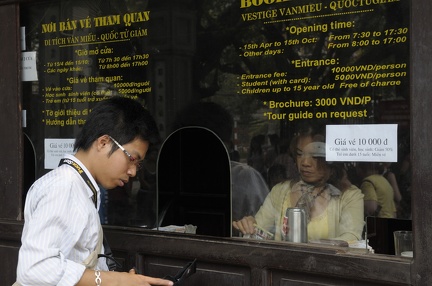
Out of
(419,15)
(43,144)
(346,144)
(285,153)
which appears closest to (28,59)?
(43,144)

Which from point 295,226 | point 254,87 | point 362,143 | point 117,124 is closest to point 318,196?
point 295,226

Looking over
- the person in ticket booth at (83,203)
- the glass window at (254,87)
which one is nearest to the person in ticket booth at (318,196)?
the glass window at (254,87)

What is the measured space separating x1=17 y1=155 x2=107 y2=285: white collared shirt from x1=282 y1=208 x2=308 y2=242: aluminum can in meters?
1.40

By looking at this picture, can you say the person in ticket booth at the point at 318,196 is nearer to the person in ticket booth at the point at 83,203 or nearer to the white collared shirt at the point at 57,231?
the person in ticket booth at the point at 83,203

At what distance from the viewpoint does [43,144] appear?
478 cm

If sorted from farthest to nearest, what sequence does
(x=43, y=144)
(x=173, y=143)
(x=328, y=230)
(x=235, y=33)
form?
(x=173, y=143)
(x=43, y=144)
(x=235, y=33)
(x=328, y=230)

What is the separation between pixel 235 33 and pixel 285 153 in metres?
0.77

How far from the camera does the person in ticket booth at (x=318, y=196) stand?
11.8 feet

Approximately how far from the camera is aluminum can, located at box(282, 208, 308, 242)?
3.74 metres

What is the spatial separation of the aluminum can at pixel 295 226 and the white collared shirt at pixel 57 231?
1.40 m

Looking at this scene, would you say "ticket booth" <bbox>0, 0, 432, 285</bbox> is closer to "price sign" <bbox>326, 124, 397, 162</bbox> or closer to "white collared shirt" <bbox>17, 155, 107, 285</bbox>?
"price sign" <bbox>326, 124, 397, 162</bbox>

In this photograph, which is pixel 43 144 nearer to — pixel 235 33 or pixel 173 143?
pixel 173 143

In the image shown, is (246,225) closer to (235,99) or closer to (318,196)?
(318,196)

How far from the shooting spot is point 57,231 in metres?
2.53
